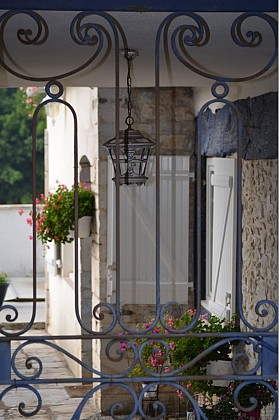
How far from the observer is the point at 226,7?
74.5 inches

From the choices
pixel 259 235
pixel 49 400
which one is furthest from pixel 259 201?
pixel 49 400

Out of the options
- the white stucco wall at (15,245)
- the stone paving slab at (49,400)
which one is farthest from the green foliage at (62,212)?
the white stucco wall at (15,245)

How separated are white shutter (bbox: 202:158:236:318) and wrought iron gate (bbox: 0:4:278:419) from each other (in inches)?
6.5

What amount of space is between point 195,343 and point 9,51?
225cm

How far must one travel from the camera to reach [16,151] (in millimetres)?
18391

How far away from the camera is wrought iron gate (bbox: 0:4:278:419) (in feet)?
6.27

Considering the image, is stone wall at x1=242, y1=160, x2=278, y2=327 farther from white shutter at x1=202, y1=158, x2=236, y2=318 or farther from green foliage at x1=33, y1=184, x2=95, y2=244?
green foliage at x1=33, y1=184, x2=95, y2=244

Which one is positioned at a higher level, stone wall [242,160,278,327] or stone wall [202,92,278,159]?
stone wall [202,92,278,159]

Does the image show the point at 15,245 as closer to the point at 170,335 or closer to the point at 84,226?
the point at 84,226

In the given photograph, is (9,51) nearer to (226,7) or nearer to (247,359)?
(226,7)

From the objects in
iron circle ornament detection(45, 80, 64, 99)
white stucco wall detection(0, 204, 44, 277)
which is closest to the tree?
white stucco wall detection(0, 204, 44, 277)

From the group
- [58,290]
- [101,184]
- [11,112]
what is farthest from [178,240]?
[11,112]

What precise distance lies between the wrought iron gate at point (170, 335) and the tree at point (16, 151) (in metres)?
12.1

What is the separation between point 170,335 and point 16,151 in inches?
659
